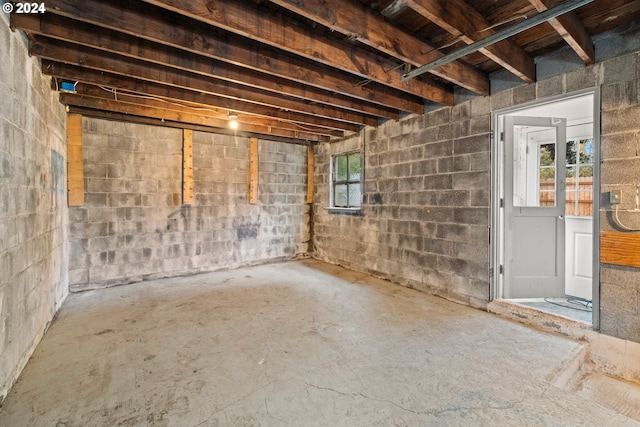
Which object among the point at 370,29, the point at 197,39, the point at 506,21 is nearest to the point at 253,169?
the point at 197,39

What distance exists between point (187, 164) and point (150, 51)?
7.37 ft

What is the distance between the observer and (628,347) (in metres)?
2.21

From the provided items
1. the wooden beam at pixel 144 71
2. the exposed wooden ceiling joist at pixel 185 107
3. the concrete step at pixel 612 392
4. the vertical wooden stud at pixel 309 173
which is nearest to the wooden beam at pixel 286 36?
the wooden beam at pixel 144 71

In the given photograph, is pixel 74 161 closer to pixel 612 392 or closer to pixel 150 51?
pixel 150 51

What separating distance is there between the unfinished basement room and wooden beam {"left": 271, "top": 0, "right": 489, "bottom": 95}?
0.02m

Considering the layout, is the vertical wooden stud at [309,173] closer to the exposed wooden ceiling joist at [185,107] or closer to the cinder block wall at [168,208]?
the cinder block wall at [168,208]

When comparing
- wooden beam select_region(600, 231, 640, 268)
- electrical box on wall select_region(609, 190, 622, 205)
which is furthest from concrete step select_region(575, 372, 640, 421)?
electrical box on wall select_region(609, 190, 622, 205)

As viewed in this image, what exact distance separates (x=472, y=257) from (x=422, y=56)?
2.13 metres

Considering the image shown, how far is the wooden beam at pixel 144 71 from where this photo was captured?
7.44 feet

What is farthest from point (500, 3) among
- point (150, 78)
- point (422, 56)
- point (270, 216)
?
point (270, 216)

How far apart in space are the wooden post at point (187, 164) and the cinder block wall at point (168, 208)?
0.22 feet

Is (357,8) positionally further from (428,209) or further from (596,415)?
(596,415)

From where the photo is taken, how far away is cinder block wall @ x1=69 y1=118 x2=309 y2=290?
12.5 feet

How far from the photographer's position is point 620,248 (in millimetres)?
2227
